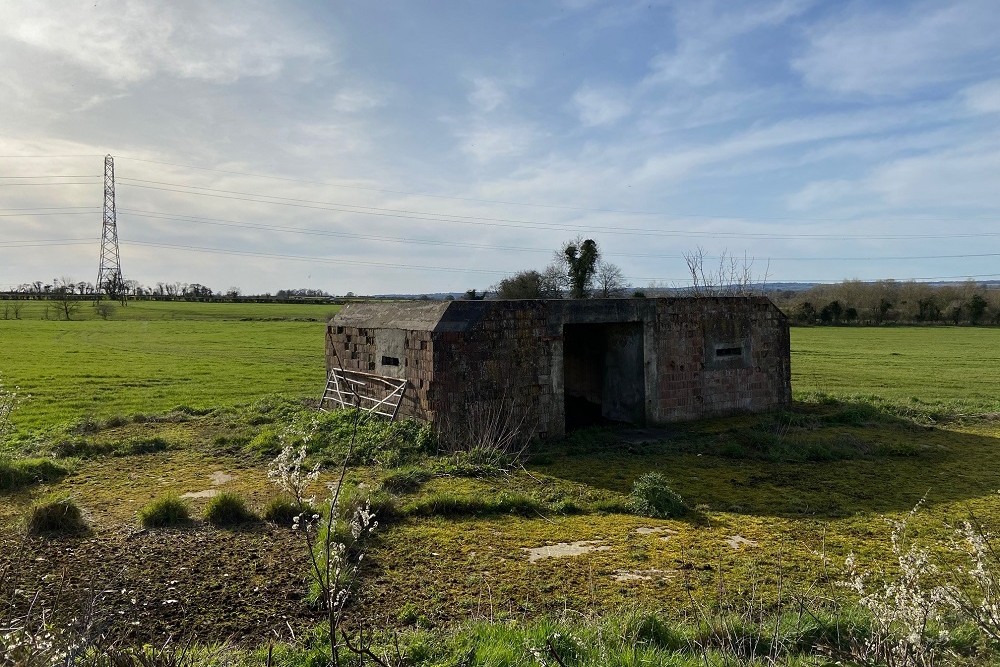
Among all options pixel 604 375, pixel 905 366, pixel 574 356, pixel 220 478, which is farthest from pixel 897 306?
pixel 220 478

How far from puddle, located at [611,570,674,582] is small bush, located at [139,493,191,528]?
5026 mm

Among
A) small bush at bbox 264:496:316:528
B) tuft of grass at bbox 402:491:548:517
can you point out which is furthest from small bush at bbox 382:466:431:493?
small bush at bbox 264:496:316:528

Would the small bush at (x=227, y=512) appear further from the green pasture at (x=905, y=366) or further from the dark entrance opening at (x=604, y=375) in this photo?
the green pasture at (x=905, y=366)

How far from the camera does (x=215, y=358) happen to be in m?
27.9

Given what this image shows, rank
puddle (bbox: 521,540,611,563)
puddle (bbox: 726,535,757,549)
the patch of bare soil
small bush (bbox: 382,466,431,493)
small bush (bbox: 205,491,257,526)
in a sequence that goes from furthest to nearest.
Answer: small bush (bbox: 382,466,431,493) → small bush (bbox: 205,491,257,526) → puddle (bbox: 726,535,757,549) → puddle (bbox: 521,540,611,563) → the patch of bare soil

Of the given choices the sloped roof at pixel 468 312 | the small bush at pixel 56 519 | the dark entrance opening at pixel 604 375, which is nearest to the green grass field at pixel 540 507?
the small bush at pixel 56 519

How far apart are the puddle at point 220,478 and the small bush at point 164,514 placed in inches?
75.4

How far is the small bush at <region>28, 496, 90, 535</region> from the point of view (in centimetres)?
719

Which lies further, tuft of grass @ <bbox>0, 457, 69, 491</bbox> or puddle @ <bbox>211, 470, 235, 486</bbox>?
puddle @ <bbox>211, 470, 235, 486</bbox>

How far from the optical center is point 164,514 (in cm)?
759

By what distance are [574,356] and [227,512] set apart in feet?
30.4

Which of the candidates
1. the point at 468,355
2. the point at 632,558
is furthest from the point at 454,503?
the point at 468,355

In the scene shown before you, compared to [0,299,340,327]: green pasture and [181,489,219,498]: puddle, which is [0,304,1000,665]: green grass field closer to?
[181,489,219,498]: puddle

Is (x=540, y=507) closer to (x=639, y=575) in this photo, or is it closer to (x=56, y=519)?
(x=639, y=575)
